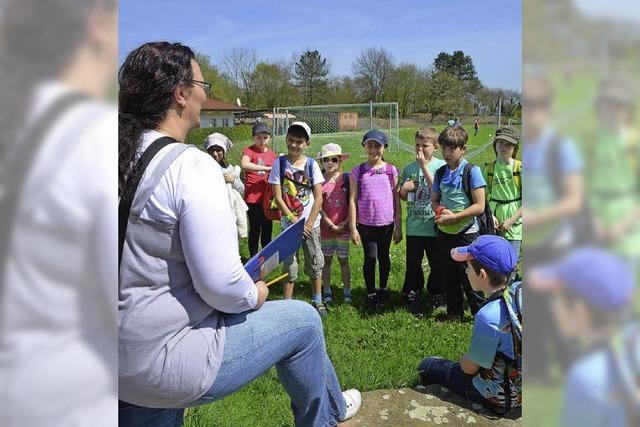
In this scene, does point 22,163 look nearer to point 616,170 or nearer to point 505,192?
point 616,170

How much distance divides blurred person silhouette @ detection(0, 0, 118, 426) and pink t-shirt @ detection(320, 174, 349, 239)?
15.2 feet

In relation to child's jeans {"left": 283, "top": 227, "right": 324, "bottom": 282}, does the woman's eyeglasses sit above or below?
above

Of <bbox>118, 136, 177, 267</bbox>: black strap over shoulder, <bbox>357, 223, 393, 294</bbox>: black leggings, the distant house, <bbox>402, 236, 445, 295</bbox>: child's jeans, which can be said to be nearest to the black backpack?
<bbox>402, 236, 445, 295</bbox>: child's jeans

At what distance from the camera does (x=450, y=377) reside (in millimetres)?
3443

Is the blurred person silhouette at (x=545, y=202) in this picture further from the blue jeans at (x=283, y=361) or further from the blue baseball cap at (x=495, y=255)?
the blue baseball cap at (x=495, y=255)

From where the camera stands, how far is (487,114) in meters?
27.2

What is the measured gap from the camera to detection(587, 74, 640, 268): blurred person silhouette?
0.65 metres

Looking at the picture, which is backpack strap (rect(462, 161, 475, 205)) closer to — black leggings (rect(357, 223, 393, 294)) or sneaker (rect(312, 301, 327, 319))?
black leggings (rect(357, 223, 393, 294))

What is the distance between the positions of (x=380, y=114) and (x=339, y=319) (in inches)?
1025

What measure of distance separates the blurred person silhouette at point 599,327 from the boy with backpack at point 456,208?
413 cm

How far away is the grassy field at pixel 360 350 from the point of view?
326 cm

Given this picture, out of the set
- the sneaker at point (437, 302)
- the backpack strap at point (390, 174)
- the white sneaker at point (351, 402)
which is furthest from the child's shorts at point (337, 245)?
the white sneaker at point (351, 402)

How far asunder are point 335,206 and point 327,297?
908 mm

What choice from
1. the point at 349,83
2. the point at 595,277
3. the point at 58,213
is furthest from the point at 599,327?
the point at 349,83
